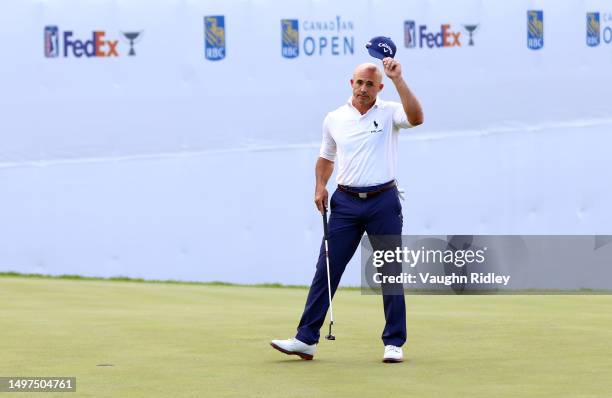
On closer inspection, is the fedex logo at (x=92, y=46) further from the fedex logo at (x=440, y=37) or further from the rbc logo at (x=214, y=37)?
the fedex logo at (x=440, y=37)

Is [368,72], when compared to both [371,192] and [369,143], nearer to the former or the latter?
[369,143]

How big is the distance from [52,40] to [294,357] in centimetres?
1141

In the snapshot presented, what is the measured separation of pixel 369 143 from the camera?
26.2 ft

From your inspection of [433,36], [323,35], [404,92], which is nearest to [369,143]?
[404,92]

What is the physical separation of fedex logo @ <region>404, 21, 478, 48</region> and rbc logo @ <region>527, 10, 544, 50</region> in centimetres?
79

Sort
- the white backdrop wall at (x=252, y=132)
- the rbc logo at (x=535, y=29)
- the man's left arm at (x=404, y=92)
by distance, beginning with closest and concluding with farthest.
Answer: the man's left arm at (x=404, y=92) → the white backdrop wall at (x=252, y=132) → the rbc logo at (x=535, y=29)

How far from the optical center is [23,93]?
1867 centimetres

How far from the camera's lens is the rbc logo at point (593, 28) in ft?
61.3

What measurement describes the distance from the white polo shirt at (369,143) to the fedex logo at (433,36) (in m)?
10.7

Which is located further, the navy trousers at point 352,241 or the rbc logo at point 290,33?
the rbc logo at point 290,33

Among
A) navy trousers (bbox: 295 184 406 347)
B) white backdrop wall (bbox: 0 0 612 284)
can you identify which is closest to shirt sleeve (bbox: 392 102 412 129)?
navy trousers (bbox: 295 184 406 347)

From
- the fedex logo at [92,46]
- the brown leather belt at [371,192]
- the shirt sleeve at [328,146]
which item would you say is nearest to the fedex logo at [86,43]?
the fedex logo at [92,46]

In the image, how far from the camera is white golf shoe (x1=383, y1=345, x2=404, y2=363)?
7898mm

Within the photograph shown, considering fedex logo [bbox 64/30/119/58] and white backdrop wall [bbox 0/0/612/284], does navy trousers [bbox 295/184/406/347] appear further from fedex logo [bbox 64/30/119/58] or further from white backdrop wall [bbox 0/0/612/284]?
fedex logo [bbox 64/30/119/58]
